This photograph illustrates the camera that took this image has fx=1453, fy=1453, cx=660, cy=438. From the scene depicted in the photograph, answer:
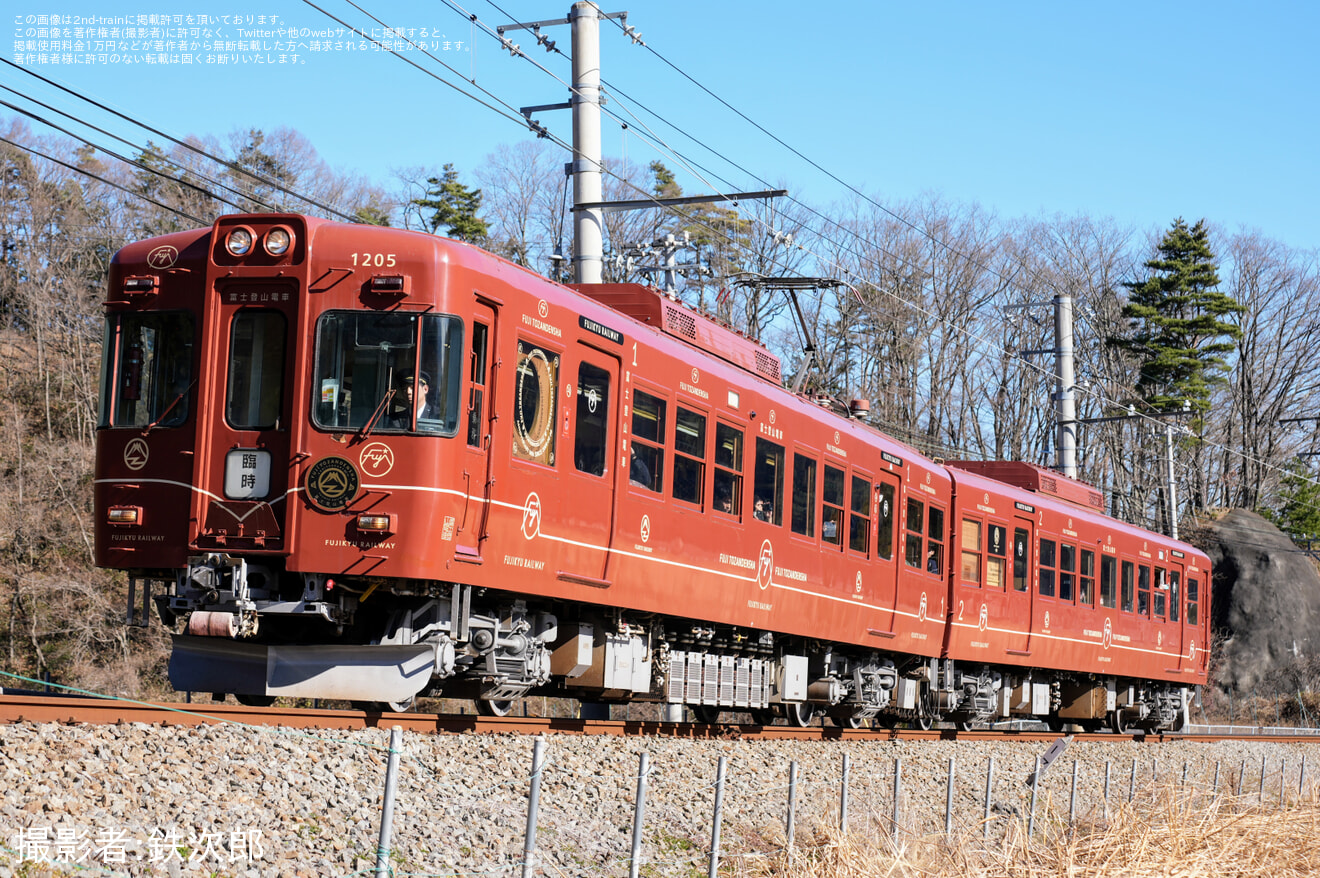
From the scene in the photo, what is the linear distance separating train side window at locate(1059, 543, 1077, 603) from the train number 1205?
47.9 ft

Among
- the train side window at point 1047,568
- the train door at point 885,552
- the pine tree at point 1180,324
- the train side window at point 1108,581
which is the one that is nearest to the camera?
the train door at point 885,552

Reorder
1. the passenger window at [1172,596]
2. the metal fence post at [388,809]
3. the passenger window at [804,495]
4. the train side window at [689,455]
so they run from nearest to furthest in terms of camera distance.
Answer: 1. the metal fence post at [388,809]
2. the train side window at [689,455]
3. the passenger window at [804,495]
4. the passenger window at [1172,596]

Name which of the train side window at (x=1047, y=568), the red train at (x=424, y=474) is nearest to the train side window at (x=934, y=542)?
the train side window at (x=1047, y=568)

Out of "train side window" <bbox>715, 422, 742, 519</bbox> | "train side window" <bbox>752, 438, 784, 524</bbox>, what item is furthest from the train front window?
"train side window" <bbox>752, 438, 784, 524</bbox>

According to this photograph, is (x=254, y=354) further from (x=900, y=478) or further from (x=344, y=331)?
(x=900, y=478)

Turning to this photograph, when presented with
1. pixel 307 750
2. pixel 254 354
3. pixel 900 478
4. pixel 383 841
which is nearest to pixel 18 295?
pixel 900 478

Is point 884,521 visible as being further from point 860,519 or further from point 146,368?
point 146,368

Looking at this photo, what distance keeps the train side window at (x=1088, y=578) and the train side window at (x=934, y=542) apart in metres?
4.56

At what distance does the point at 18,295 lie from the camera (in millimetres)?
39250

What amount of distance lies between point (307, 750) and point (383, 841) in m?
2.96

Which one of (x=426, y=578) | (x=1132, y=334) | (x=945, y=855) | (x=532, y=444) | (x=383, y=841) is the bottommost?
(x=945, y=855)

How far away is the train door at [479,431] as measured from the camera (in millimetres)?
10500

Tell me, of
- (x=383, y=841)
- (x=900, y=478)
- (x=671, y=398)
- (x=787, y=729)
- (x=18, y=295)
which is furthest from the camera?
(x=18, y=295)

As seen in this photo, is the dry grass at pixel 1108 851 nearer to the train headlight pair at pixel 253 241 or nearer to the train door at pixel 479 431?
the train door at pixel 479 431
